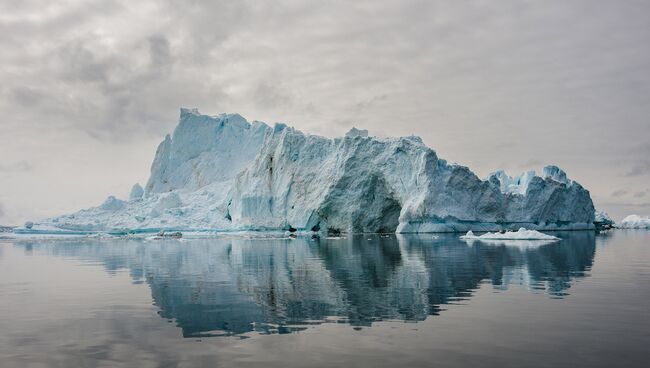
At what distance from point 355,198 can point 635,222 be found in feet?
221

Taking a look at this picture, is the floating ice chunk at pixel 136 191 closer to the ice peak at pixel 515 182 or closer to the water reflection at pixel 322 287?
the ice peak at pixel 515 182

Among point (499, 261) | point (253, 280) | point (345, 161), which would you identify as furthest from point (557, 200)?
point (253, 280)

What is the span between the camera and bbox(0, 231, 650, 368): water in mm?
5988

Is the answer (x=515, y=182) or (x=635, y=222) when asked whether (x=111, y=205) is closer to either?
(x=515, y=182)

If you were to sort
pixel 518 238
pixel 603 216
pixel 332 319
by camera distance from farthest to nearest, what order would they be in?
pixel 603 216 → pixel 518 238 → pixel 332 319

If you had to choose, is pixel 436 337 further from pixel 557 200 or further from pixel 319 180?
pixel 557 200

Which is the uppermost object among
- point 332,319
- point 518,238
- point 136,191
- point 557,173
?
point 557,173

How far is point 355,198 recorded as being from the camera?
51.8 metres

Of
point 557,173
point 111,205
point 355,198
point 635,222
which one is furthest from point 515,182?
point 111,205

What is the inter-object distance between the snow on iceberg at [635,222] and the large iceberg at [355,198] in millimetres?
35879

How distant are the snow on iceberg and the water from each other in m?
90.3

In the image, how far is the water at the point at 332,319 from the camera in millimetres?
5988

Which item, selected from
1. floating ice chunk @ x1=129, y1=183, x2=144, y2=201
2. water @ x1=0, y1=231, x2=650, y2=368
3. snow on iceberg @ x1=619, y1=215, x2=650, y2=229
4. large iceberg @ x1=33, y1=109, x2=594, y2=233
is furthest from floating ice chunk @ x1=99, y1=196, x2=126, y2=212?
snow on iceberg @ x1=619, y1=215, x2=650, y2=229

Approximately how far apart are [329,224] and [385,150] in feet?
31.5
